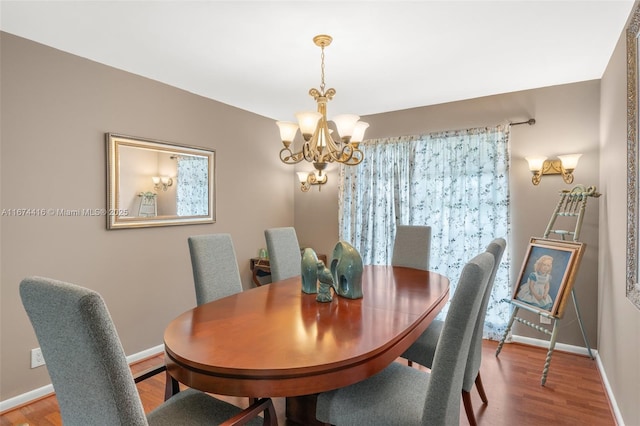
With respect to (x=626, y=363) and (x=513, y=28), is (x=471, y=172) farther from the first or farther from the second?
(x=626, y=363)

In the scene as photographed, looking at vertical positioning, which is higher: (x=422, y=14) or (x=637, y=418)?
(x=422, y=14)

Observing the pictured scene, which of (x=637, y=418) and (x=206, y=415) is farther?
(x=637, y=418)

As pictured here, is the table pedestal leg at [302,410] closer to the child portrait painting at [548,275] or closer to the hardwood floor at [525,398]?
the hardwood floor at [525,398]

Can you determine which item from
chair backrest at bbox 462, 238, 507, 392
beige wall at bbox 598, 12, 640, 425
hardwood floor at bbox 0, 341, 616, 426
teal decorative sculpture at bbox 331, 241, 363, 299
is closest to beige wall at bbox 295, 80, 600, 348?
beige wall at bbox 598, 12, 640, 425

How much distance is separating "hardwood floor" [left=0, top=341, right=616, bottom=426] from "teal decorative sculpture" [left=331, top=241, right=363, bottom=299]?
96cm

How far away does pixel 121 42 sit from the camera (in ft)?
7.86

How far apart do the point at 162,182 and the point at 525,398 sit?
3415 millimetres

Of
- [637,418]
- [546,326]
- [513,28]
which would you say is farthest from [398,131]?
[637,418]

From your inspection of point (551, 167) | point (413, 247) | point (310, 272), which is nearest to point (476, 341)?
point (310, 272)

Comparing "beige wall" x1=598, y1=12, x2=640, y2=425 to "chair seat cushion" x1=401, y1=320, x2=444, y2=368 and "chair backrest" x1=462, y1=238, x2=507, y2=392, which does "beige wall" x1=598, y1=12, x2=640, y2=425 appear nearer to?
"chair backrest" x1=462, y1=238, x2=507, y2=392

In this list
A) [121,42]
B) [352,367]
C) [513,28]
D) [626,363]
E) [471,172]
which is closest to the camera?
[352,367]

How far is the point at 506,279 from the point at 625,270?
1.38m

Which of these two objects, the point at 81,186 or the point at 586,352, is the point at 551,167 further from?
the point at 81,186

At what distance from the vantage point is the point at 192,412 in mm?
1403
